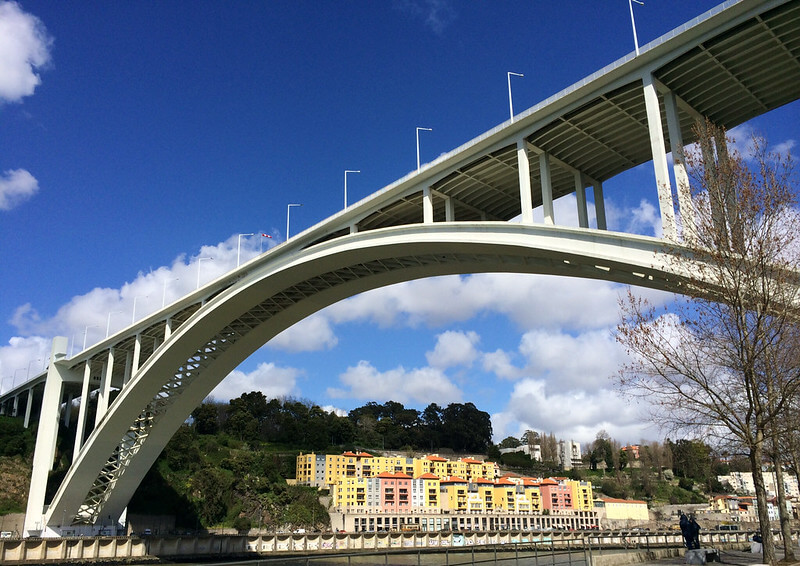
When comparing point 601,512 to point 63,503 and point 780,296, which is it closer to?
point 63,503

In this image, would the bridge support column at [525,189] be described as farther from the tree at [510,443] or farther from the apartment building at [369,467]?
the tree at [510,443]

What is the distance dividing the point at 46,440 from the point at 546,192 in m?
28.1

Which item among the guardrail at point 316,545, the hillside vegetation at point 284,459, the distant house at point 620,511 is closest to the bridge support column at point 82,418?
the guardrail at point 316,545

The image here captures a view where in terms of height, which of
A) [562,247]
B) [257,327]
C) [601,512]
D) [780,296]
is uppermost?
[257,327]

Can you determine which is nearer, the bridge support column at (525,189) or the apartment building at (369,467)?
the bridge support column at (525,189)

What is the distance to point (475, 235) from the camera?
1585cm

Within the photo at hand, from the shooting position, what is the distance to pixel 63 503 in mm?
29859

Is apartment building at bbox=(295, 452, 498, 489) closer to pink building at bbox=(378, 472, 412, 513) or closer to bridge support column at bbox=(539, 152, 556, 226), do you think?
pink building at bbox=(378, 472, 412, 513)

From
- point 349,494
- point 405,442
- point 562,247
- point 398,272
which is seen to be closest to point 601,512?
A: point 405,442

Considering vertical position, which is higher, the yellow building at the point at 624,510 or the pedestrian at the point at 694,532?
the pedestrian at the point at 694,532

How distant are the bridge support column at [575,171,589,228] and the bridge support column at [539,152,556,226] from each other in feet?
3.04

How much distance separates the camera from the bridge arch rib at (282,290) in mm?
13445

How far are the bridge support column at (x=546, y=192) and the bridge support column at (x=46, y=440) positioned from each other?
89.4 ft

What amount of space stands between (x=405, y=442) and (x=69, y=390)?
6609 centimetres
